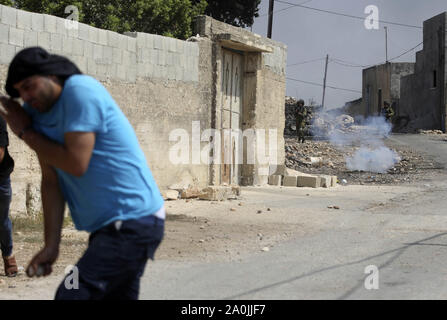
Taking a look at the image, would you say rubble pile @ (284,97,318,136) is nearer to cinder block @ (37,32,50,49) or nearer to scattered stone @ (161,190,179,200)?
scattered stone @ (161,190,179,200)

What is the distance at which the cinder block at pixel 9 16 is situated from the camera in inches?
340

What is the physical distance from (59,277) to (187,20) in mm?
20899

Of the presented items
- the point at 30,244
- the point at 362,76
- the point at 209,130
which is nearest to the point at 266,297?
the point at 30,244

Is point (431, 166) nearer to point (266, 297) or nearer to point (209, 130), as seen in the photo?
point (209, 130)

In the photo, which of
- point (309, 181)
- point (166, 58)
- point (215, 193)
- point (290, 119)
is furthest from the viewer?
point (290, 119)

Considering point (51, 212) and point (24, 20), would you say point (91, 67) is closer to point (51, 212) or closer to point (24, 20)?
point (24, 20)

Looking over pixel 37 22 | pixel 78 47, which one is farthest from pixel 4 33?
pixel 78 47

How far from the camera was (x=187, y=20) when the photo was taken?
2545 cm

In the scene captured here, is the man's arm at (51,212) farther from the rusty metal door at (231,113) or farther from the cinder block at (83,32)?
the rusty metal door at (231,113)

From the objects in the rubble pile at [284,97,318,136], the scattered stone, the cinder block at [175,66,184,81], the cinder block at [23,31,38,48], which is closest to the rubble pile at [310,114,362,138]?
the rubble pile at [284,97,318,136]

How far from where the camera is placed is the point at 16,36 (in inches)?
348

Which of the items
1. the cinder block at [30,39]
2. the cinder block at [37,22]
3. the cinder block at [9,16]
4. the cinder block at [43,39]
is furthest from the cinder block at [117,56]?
the cinder block at [9,16]

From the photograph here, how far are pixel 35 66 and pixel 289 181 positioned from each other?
14247 millimetres

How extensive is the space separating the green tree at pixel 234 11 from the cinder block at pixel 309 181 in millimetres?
17737
